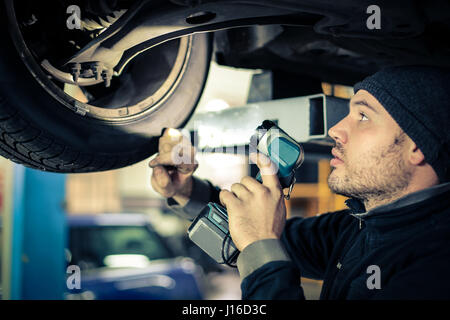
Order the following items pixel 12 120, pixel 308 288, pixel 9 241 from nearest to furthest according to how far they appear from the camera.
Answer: pixel 12 120 < pixel 9 241 < pixel 308 288

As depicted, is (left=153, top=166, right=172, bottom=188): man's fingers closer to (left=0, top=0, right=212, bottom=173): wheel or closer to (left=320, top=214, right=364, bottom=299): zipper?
(left=0, top=0, right=212, bottom=173): wheel

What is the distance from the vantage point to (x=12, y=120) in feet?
3.10

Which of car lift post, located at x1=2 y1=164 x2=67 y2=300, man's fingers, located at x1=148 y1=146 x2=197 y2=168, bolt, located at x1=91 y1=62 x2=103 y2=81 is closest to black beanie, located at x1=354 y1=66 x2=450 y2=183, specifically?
man's fingers, located at x1=148 y1=146 x2=197 y2=168

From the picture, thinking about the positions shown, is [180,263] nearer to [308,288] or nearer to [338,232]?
[308,288]

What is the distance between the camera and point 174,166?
4.37ft

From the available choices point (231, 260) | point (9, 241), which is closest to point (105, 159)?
point (231, 260)

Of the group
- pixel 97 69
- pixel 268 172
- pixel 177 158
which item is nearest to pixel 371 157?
pixel 268 172

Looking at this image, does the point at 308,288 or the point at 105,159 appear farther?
the point at 308,288

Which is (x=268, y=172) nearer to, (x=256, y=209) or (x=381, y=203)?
(x=256, y=209)

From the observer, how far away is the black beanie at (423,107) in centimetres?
98

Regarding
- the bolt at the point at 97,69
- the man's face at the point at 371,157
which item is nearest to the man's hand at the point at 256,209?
the man's face at the point at 371,157

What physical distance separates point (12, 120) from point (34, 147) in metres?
0.09

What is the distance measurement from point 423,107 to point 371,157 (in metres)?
0.16

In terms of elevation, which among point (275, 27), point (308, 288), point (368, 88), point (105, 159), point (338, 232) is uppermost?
point (275, 27)
